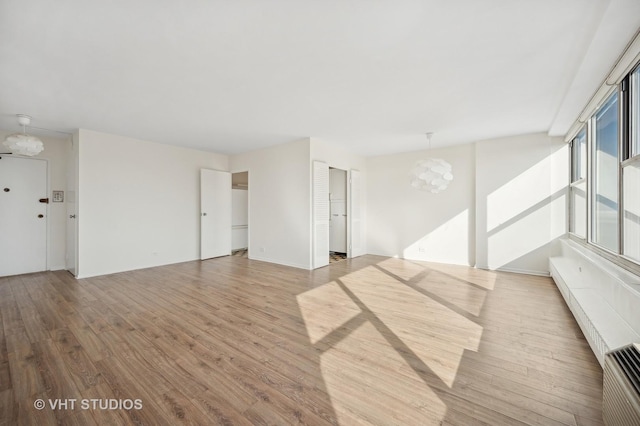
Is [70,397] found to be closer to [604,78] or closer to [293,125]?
[293,125]

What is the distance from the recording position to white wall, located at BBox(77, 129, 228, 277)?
434 centimetres

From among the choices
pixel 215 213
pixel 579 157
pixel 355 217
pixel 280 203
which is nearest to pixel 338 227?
pixel 355 217

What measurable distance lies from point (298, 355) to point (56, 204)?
574cm

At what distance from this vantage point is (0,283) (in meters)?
3.95

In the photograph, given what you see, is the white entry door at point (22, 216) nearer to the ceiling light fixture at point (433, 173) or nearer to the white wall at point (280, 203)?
the white wall at point (280, 203)

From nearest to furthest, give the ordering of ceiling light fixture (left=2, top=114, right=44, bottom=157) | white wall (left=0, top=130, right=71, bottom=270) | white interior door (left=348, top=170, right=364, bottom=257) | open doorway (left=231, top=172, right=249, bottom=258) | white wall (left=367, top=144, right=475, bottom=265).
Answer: ceiling light fixture (left=2, top=114, right=44, bottom=157), white wall (left=0, top=130, right=71, bottom=270), white wall (left=367, top=144, right=475, bottom=265), white interior door (left=348, top=170, right=364, bottom=257), open doorway (left=231, top=172, right=249, bottom=258)

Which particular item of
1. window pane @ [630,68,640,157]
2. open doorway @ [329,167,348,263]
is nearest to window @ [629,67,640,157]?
window pane @ [630,68,640,157]

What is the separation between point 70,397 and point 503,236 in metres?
5.89

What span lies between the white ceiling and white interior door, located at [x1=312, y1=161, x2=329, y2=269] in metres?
1.21

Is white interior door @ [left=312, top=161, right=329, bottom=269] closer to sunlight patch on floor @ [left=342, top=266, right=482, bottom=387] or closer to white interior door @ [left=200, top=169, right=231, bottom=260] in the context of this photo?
sunlight patch on floor @ [left=342, top=266, right=482, bottom=387]

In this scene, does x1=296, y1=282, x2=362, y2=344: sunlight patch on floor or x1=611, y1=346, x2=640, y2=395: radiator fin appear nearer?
x1=611, y1=346, x2=640, y2=395: radiator fin

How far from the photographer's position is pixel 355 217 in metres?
6.18

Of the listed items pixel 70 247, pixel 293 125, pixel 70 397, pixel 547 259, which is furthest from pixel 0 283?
pixel 547 259

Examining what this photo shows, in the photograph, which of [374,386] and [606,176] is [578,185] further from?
[374,386]
